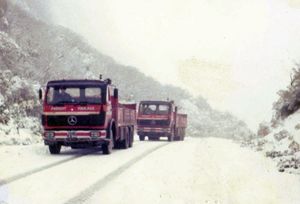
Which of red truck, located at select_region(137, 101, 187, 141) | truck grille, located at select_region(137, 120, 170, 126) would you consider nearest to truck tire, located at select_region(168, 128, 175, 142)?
red truck, located at select_region(137, 101, 187, 141)

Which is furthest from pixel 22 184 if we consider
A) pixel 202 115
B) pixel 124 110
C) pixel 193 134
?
pixel 202 115

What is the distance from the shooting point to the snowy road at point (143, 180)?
10.1m

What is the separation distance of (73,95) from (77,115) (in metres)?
0.72

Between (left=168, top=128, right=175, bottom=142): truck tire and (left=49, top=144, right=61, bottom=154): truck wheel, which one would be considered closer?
(left=49, top=144, right=61, bottom=154): truck wheel

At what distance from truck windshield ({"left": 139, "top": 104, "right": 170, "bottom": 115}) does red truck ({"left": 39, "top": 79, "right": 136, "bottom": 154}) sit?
47.5 ft

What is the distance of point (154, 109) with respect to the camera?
34969mm

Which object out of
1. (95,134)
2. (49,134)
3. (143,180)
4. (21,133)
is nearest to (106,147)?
(95,134)

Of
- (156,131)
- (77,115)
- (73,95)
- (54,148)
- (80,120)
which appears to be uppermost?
(73,95)

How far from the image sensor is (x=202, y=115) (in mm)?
66812

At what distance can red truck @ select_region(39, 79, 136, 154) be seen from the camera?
767 inches

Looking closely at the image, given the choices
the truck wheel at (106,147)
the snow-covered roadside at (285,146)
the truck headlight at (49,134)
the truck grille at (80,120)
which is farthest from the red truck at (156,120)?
the truck headlight at (49,134)

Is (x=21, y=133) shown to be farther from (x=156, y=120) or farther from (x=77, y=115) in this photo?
(x=156, y=120)

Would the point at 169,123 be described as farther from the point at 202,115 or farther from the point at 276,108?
the point at 202,115

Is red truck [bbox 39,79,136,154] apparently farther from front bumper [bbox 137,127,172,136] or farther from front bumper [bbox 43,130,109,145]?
front bumper [bbox 137,127,172,136]
